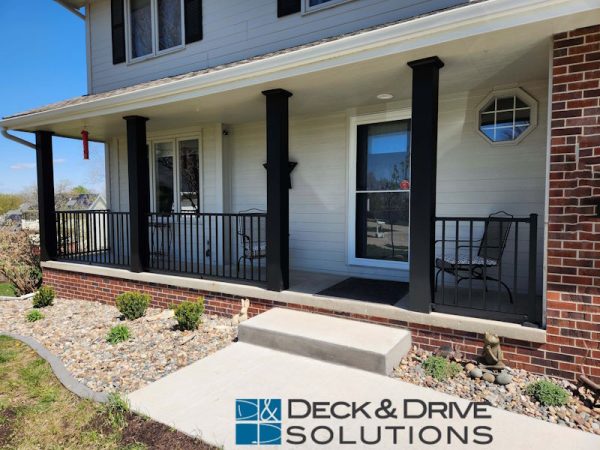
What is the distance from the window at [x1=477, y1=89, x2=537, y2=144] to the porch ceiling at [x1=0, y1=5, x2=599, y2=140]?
0.17 metres

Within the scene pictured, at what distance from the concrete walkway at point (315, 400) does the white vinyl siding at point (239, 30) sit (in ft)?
13.4

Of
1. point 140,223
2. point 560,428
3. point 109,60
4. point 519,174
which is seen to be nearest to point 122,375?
point 140,223

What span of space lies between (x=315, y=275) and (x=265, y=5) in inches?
157

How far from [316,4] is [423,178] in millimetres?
3211

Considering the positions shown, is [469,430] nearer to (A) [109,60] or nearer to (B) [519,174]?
(B) [519,174]

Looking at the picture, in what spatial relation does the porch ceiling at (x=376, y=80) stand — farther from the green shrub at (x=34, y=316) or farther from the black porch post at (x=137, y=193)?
the green shrub at (x=34, y=316)

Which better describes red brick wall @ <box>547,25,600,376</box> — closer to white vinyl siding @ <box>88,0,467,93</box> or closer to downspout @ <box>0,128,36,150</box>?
white vinyl siding @ <box>88,0,467,93</box>

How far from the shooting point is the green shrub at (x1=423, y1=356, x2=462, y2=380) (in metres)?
3.05

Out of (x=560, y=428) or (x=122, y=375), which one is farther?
(x=122, y=375)

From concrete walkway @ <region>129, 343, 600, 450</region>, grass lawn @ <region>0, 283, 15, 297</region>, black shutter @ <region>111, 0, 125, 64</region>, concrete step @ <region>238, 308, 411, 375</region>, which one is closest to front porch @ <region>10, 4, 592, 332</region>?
concrete step @ <region>238, 308, 411, 375</region>

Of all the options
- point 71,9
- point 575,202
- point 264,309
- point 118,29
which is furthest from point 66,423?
point 71,9

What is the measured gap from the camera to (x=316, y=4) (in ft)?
16.9

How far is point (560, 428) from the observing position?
2385mm

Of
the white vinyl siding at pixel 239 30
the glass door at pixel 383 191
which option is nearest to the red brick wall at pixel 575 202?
the white vinyl siding at pixel 239 30
